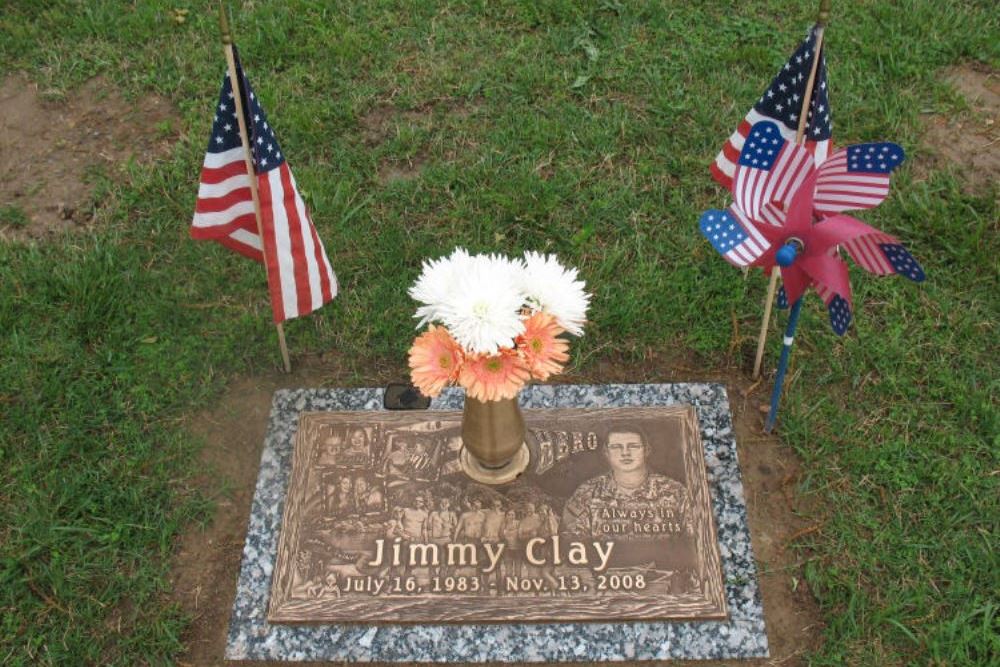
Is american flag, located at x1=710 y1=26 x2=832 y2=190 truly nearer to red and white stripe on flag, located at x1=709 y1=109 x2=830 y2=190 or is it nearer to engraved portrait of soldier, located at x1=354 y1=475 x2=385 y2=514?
red and white stripe on flag, located at x1=709 y1=109 x2=830 y2=190

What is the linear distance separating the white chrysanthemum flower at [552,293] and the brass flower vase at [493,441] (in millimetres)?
397

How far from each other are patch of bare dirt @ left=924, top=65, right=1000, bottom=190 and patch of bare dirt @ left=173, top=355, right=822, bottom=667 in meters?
1.80

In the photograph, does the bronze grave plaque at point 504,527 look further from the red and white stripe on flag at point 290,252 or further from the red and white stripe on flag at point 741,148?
the red and white stripe on flag at point 741,148

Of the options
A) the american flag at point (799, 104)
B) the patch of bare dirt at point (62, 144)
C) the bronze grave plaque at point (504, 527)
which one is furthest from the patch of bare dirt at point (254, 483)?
the patch of bare dirt at point (62, 144)

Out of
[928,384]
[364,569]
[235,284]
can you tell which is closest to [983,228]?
[928,384]

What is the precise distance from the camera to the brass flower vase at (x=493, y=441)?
9.83 feet

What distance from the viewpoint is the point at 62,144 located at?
16.0 ft

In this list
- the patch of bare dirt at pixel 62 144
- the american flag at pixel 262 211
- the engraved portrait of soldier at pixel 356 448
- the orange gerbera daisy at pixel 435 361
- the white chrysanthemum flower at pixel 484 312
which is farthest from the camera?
the patch of bare dirt at pixel 62 144

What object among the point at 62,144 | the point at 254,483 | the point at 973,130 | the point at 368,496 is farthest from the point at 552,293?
the point at 62,144

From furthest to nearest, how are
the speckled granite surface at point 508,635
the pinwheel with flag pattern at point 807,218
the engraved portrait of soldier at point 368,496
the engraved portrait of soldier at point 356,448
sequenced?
1. the engraved portrait of soldier at point 356,448
2. the engraved portrait of soldier at point 368,496
3. the speckled granite surface at point 508,635
4. the pinwheel with flag pattern at point 807,218

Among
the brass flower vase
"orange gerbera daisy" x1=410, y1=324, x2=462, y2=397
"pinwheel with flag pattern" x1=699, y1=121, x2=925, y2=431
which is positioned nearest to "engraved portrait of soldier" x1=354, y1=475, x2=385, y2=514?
the brass flower vase

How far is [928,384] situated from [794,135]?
4.11 feet

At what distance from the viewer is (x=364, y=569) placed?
3.17 m

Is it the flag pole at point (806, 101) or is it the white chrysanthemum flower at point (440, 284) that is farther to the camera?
the flag pole at point (806, 101)
